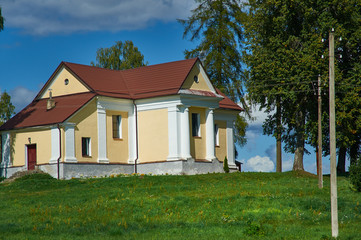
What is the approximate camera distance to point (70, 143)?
39562 millimetres

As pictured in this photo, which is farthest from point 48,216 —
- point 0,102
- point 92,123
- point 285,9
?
point 0,102

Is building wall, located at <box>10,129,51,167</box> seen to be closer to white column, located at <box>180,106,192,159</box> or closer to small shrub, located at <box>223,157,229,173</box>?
Result: white column, located at <box>180,106,192,159</box>

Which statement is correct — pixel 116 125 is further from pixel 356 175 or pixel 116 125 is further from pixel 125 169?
pixel 356 175

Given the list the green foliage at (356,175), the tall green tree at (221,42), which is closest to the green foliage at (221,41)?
the tall green tree at (221,42)

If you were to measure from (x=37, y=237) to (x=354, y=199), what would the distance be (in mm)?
14370

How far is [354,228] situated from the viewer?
20781 mm

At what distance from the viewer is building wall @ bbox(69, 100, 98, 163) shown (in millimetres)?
40094

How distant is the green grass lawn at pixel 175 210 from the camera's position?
19812mm

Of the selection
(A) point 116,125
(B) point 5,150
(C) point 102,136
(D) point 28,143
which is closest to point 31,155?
(D) point 28,143

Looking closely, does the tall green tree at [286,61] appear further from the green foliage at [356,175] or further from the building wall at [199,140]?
the green foliage at [356,175]

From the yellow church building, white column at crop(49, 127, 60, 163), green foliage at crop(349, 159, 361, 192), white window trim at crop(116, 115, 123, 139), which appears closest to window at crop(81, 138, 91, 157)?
the yellow church building

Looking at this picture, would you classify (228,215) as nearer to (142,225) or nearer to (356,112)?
(142,225)

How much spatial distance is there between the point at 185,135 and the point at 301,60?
926cm

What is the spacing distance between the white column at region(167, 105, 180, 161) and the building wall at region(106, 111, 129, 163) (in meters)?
3.50
